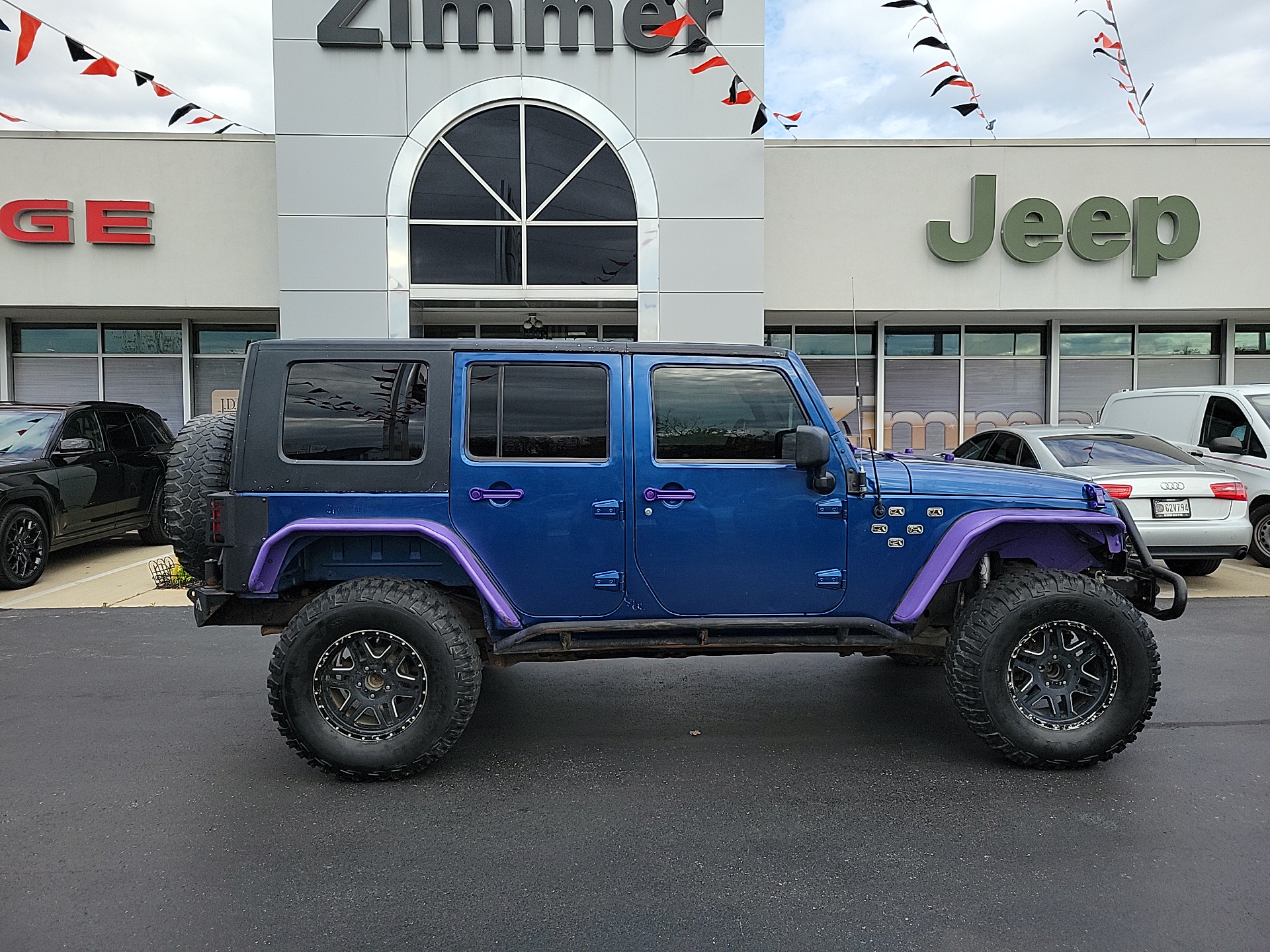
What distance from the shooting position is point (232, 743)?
14.3 feet

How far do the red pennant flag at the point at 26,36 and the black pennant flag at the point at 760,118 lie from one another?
382 inches

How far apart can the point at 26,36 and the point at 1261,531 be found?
52.4 feet

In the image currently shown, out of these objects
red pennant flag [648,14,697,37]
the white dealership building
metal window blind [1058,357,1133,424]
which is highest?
red pennant flag [648,14,697,37]

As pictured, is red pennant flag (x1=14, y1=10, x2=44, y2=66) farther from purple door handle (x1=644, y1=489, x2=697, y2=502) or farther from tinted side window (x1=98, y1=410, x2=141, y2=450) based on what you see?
purple door handle (x1=644, y1=489, x2=697, y2=502)

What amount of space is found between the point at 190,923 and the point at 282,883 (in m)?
0.32

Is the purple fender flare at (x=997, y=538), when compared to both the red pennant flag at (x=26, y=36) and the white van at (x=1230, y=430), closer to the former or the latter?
the white van at (x=1230, y=430)

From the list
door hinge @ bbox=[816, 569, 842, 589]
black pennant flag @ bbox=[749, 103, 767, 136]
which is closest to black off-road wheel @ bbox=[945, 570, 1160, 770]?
door hinge @ bbox=[816, 569, 842, 589]

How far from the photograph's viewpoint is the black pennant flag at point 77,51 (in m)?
11.6

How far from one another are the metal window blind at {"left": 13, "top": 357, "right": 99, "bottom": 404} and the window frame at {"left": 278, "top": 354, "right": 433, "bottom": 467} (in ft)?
45.0

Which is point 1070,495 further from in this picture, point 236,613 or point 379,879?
point 236,613

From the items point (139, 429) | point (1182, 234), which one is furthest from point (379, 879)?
point (1182, 234)

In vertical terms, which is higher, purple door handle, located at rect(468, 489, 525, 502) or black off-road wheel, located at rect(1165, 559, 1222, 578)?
purple door handle, located at rect(468, 489, 525, 502)

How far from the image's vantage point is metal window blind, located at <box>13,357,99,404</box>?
49.6 ft

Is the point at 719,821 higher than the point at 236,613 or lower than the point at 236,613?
lower
